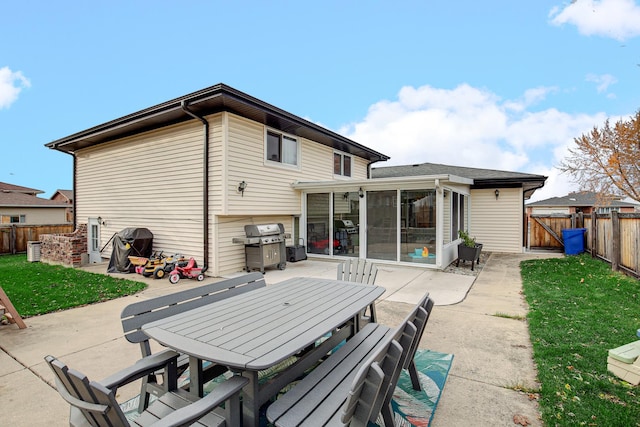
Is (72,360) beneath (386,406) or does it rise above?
beneath

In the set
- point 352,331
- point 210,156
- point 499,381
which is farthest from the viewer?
point 210,156

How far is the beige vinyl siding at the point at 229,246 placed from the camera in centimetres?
782

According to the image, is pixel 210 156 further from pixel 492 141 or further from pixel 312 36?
pixel 492 141

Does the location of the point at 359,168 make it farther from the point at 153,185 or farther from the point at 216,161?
the point at 153,185

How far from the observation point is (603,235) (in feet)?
29.3

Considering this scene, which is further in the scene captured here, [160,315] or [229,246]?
[229,246]

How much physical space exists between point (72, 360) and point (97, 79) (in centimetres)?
1436

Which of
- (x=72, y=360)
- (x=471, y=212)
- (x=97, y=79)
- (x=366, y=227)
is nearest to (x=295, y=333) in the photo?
(x=72, y=360)

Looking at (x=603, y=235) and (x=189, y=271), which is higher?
(x=603, y=235)

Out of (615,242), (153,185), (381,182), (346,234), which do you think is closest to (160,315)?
(381,182)

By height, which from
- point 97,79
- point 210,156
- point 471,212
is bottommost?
point 471,212

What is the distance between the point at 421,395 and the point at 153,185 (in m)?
9.07

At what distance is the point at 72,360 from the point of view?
3.31 meters

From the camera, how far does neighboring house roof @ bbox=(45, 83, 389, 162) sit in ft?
23.0
